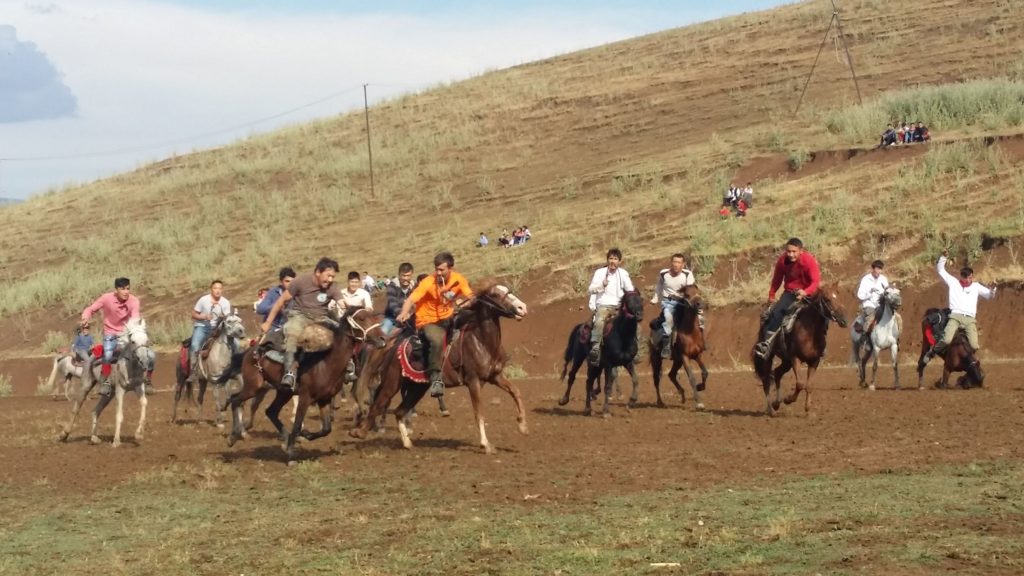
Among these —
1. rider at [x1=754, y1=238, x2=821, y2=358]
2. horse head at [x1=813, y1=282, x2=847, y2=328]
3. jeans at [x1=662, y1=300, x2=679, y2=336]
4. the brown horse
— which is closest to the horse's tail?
the brown horse

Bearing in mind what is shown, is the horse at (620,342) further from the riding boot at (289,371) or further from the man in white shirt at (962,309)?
the man in white shirt at (962,309)

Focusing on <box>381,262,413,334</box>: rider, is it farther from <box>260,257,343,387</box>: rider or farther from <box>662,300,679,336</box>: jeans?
<box>662,300,679,336</box>: jeans

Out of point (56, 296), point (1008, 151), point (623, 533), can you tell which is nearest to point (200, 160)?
point (56, 296)

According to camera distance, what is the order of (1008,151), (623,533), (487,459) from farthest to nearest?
(1008,151)
(487,459)
(623,533)

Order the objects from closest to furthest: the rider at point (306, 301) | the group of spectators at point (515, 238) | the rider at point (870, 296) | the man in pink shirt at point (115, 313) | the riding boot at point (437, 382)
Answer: the rider at point (306, 301), the riding boot at point (437, 382), the man in pink shirt at point (115, 313), the rider at point (870, 296), the group of spectators at point (515, 238)

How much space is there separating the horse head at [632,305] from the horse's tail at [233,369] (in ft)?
18.5

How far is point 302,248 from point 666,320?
3288 cm

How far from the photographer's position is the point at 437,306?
15.7 metres

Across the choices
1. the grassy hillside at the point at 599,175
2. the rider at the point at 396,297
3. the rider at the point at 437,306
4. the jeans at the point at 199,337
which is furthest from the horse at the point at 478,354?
the grassy hillside at the point at 599,175

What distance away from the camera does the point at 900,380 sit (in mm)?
23359

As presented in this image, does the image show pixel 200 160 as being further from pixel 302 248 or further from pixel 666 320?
pixel 666 320

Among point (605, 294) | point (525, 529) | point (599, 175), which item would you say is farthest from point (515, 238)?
point (525, 529)

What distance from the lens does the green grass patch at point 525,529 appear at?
9.12 metres

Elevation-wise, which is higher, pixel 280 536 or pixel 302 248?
pixel 302 248
